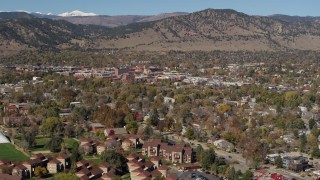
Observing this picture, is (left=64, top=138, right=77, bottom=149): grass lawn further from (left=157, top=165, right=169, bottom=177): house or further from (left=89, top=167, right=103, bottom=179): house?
(left=157, top=165, right=169, bottom=177): house

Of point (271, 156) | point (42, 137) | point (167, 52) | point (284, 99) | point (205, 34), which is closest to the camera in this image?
point (271, 156)

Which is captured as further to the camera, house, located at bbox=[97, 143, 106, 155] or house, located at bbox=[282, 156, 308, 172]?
house, located at bbox=[97, 143, 106, 155]

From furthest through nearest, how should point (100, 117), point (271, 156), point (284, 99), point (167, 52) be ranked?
point (167, 52)
point (284, 99)
point (100, 117)
point (271, 156)

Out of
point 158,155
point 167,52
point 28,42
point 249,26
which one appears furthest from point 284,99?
point 249,26

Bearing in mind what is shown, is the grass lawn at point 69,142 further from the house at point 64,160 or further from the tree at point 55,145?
the house at point 64,160

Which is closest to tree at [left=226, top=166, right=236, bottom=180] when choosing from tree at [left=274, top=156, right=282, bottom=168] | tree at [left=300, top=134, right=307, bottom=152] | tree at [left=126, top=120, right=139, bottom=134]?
tree at [left=274, top=156, right=282, bottom=168]

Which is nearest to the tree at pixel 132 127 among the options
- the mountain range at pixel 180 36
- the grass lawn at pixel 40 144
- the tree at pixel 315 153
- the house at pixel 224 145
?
the grass lawn at pixel 40 144

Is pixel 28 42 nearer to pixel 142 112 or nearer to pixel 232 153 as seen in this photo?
pixel 142 112
